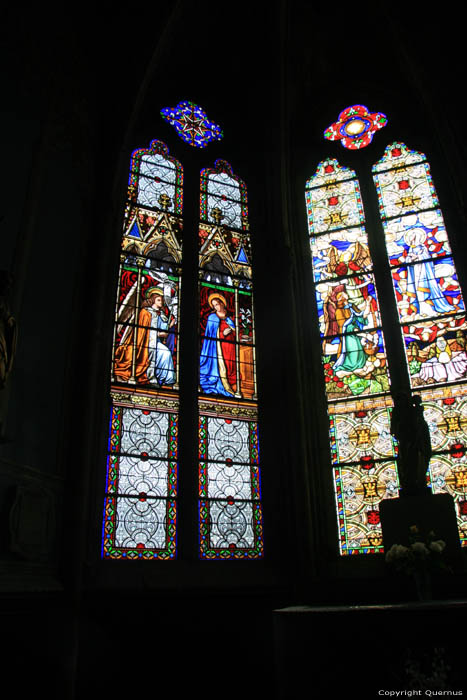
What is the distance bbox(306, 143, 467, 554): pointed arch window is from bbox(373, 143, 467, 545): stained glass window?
0.01 meters

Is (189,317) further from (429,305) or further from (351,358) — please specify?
(429,305)

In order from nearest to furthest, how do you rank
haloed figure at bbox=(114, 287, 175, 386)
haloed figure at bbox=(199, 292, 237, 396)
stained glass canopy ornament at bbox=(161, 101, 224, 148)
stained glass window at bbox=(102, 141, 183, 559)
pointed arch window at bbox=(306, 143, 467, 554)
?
1. stained glass window at bbox=(102, 141, 183, 559)
2. pointed arch window at bbox=(306, 143, 467, 554)
3. haloed figure at bbox=(114, 287, 175, 386)
4. haloed figure at bbox=(199, 292, 237, 396)
5. stained glass canopy ornament at bbox=(161, 101, 224, 148)

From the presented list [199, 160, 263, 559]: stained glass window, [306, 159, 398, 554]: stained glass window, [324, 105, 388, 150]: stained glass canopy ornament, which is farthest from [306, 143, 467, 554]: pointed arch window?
[199, 160, 263, 559]: stained glass window

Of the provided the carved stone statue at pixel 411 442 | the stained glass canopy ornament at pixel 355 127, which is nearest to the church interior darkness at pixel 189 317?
the stained glass canopy ornament at pixel 355 127

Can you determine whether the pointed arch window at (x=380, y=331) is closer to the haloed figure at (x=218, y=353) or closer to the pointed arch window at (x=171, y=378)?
the pointed arch window at (x=171, y=378)

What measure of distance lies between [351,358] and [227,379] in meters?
1.39

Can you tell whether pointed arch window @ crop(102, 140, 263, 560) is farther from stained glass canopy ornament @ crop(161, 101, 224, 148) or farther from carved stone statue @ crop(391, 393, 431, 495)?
carved stone statue @ crop(391, 393, 431, 495)

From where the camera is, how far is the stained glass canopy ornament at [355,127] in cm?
834

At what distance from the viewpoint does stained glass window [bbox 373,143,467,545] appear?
20.0 ft

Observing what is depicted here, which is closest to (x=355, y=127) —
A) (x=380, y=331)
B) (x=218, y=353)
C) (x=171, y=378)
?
(x=380, y=331)

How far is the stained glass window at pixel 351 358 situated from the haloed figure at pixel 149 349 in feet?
5.73

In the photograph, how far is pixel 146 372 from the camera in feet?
20.9

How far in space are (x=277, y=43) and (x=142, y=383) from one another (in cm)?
488

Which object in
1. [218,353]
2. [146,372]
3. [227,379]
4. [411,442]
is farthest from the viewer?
[218,353]
